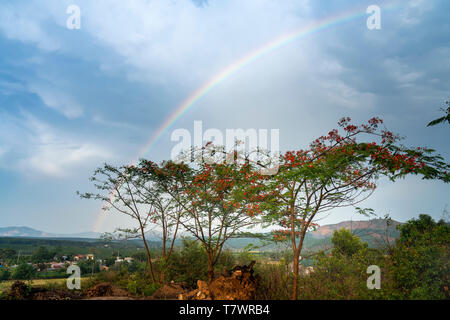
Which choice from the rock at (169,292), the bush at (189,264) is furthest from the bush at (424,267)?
the bush at (189,264)

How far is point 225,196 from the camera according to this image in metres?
9.33

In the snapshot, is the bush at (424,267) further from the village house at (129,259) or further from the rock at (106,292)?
the village house at (129,259)

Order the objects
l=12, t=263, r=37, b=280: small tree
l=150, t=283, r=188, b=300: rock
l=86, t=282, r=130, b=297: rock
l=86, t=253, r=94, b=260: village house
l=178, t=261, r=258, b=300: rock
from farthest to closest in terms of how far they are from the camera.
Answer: l=86, t=253, r=94, b=260: village house → l=12, t=263, r=37, b=280: small tree → l=86, t=282, r=130, b=297: rock → l=150, t=283, r=188, b=300: rock → l=178, t=261, r=258, b=300: rock

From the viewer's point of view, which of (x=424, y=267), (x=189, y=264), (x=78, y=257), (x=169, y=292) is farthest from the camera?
(x=78, y=257)

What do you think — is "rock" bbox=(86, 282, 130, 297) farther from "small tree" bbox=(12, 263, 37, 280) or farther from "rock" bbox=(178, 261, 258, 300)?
"rock" bbox=(178, 261, 258, 300)

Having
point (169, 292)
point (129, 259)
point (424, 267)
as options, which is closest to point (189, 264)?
point (169, 292)

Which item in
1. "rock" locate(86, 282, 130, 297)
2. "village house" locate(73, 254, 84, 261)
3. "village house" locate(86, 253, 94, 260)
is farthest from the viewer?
"village house" locate(73, 254, 84, 261)

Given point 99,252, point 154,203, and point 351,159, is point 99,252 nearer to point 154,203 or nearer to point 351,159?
point 154,203

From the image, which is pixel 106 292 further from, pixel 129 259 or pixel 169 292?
pixel 129 259

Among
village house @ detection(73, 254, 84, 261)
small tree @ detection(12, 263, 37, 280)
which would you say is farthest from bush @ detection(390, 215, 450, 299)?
village house @ detection(73, 254, 84, 261)

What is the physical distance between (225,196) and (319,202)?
12.8 feet

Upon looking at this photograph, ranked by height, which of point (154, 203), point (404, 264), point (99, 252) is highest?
point (154, 203)

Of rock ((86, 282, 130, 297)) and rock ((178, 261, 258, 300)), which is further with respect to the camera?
rock ((86, 282, 130, 297))
